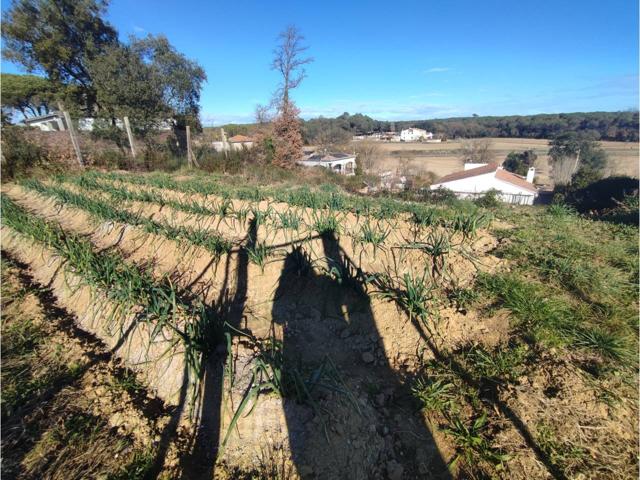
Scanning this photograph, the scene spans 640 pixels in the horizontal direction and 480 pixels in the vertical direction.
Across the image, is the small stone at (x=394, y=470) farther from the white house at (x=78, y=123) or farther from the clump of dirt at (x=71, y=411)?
the white house at (x=78, y=123)

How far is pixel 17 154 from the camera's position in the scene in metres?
9.59

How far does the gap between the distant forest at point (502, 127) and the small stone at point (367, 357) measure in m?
41.7

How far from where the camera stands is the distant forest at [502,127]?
1958 inches

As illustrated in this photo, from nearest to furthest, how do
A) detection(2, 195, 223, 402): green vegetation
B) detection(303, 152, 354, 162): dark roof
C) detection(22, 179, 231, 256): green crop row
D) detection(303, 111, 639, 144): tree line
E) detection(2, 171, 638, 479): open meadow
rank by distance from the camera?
1. detection(2, 171, 638, 479): open meadow
2. detection(2, 195, 223, 402): green vegetation
3. detection(22, 179, 231, 256): green crop row
4. detection(303, 152, 354, 162): dark roof
5. detection(303, 111, 639, 144): tree line

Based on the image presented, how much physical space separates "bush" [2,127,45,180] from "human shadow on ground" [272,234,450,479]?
12.5 m

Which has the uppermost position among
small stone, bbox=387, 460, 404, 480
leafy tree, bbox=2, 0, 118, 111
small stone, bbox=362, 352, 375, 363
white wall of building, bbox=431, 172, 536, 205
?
leafy tree, bbox=2, 0, 118, 111

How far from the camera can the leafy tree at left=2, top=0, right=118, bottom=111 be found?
16.6m

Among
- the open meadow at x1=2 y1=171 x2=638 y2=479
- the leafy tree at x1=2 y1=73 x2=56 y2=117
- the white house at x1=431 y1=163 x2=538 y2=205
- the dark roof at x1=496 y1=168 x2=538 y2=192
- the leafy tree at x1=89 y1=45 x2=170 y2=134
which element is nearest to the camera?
the open meadow at x1=2 y1=171 x2=638 y2=479

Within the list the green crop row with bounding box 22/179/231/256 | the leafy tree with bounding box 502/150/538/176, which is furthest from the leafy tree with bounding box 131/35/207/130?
the leafy tree with bounding box 502/150/538/176

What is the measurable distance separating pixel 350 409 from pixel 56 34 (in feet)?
88.6

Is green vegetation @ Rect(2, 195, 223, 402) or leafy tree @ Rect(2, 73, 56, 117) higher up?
leafy tree @ Rect(2, 73, 56, 117)

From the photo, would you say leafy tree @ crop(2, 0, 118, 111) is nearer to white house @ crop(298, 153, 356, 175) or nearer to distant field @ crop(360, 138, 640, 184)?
white house @ crop(298, 153, 356, 175)

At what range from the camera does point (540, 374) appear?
1994mm

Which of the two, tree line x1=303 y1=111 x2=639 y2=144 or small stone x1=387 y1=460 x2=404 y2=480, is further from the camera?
tree line x1=303 y1=111 x2=639 y2=144
